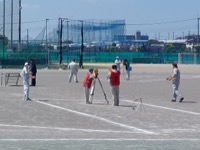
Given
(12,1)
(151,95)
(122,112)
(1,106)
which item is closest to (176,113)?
(122,112)

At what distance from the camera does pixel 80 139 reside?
15133 millimetres

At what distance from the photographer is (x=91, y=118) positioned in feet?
68.7

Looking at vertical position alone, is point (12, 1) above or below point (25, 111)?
above

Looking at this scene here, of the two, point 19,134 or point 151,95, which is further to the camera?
point 151,95

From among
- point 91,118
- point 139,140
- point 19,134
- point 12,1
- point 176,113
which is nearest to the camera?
point 139,140

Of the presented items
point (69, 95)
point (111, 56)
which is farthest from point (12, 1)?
point (69, 95)

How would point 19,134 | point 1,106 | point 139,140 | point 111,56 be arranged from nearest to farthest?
1. point 139,140
2. point 19,134
3. point 1,106
4. point 111,56

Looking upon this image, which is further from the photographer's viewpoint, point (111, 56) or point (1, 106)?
point (111, 56)

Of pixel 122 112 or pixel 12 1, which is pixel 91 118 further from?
pixel 12 1

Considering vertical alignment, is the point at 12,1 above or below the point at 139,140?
above

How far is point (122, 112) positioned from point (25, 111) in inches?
140

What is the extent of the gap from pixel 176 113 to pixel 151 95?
9258mm

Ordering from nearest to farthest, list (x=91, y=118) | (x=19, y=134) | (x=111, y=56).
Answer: (x=19, y=134) < (x=91, y=118) < (x=111, y=56)

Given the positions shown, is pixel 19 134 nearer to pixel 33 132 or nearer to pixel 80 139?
pixel 33 132
